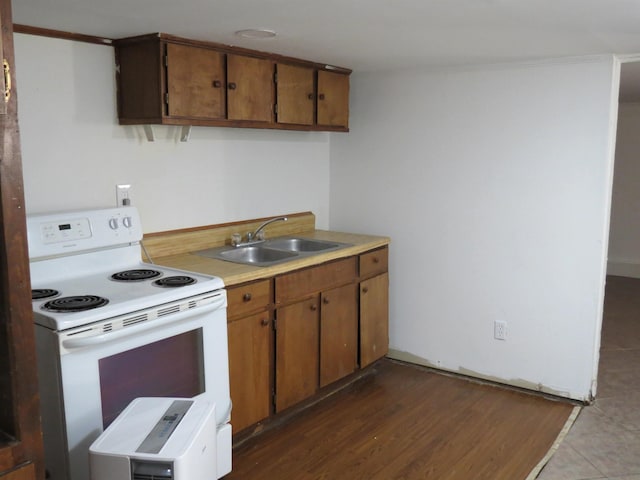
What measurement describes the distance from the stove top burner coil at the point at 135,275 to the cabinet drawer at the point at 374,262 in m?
1.34

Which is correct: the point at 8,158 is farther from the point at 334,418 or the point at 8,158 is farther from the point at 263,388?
the point at 334,418

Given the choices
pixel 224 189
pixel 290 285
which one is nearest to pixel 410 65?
pixel 224 189

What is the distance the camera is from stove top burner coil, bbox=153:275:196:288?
245 centimetres

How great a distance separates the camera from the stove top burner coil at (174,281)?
8.02 feet

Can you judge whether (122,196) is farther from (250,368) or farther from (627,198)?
(627,198)

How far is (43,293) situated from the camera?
229cm

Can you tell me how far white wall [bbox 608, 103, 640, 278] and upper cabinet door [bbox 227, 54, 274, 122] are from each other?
484cm

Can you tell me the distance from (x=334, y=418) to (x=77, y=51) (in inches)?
87.7

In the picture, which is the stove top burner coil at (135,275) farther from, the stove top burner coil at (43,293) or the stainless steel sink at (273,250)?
the stainless steel sink at (273,250)

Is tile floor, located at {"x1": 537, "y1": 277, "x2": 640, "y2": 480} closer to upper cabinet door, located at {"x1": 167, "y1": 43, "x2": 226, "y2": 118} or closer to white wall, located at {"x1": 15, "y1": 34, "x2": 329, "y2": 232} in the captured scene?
white wall, located at {"x1": 15, "y1": 34, "x2": 329, "y2": 232}

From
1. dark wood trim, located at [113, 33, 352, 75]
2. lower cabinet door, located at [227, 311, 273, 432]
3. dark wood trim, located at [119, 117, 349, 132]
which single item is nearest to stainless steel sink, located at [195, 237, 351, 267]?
lower cabinet door, located at [227, 311, 273, 432]

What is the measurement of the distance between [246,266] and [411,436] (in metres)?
1.20

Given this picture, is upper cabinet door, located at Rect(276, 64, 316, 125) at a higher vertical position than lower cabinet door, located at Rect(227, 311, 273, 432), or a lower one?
higher

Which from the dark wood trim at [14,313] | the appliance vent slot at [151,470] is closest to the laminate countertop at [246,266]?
the appliance vent slot at [151,470]
